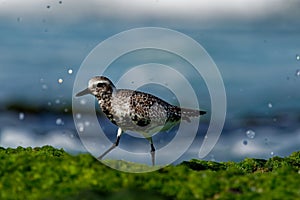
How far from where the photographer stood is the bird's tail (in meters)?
22.1

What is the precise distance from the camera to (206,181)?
1598 centimetres

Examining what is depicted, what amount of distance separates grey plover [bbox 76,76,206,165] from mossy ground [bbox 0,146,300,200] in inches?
119

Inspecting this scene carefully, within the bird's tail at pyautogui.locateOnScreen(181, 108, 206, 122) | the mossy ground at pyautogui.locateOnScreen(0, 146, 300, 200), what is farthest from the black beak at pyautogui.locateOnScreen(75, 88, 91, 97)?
the mossy ground at pyautogui.locateOnScreen(0, 146, 300, 200)

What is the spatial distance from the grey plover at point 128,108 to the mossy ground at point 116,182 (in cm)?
302

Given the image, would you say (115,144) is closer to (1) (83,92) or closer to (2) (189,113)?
(1) (83,92)

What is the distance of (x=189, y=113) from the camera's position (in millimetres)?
22344

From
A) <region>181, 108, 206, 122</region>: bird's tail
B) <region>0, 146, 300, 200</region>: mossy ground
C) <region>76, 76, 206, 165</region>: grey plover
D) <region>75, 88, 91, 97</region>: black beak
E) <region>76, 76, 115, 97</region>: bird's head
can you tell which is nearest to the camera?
Answer: <region>0, 146, 300, 200</region>: mossy ground

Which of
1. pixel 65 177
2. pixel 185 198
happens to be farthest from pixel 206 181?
pixel 65 177

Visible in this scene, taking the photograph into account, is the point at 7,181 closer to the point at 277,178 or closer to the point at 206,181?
the point at 206,181

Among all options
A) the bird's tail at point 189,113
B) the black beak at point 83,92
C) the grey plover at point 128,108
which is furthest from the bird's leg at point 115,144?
the bird's tail at point 189,113

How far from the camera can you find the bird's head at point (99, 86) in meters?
20.3

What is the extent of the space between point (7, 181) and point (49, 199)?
6.58ft

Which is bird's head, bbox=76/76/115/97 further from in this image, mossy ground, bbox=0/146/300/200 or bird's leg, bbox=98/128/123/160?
mossy ground, bbox=0/146/300/200

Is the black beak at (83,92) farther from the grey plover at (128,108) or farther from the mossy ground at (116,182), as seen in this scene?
the mossy ground at (116,182)
